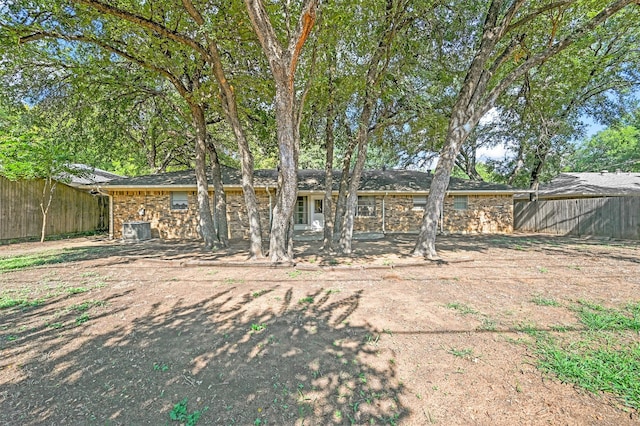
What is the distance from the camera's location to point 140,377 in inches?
94.5

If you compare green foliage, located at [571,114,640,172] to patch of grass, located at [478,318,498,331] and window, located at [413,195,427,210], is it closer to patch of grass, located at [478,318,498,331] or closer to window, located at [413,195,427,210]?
window, located at [413,195,427,210]

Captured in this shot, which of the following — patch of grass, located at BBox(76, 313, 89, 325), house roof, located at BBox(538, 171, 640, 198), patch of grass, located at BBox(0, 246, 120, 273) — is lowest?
patch of grass, located at BBox(76, 313, 89, 325)

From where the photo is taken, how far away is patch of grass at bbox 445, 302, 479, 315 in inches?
149

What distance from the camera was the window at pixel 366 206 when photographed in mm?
14383

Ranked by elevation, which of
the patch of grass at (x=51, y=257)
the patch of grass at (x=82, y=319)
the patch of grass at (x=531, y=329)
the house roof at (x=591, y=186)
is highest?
the house roof at (x=591, y=186)

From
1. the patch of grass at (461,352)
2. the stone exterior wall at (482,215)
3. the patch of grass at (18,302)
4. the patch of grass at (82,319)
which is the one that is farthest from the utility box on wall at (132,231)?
the stone exterior wall at (482,215)

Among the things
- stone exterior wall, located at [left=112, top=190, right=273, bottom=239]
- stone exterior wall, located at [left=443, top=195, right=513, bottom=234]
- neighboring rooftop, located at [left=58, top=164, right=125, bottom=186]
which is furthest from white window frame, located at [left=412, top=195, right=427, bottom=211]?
neighboring rooftop, located at [left=58, top=164, right=125, bottom=186]

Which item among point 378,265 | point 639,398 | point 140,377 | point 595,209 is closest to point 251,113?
point 378,265

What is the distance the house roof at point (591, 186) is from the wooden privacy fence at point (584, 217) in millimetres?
1342

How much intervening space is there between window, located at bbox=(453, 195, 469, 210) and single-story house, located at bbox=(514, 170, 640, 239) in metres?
4.02

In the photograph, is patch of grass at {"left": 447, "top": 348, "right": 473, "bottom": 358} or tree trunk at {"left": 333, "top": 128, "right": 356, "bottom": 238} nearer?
patch of grass at {"left": 447, "top": 348, "right": 473, "bottom": 358}

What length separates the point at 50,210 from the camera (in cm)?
1276

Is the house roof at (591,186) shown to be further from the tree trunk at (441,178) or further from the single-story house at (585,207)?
the tree trunk at (441,178)

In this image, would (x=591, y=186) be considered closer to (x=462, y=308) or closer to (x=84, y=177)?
(x=462, y=308)
